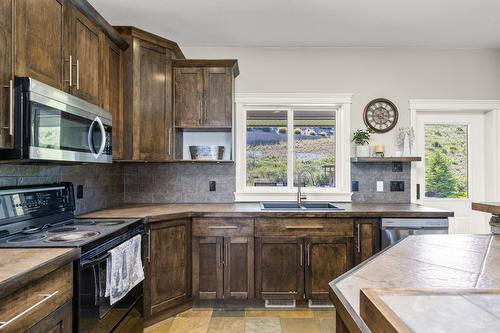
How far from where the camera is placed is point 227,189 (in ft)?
11.5

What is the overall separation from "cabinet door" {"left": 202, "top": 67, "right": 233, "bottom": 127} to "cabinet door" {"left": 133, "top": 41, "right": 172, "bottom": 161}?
0.35 metres

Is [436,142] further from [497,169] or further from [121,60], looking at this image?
[121,60]

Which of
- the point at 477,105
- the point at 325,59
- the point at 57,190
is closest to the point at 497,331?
the point at 57,190

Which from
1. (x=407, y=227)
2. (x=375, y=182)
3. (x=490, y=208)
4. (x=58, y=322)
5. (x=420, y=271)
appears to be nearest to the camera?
(x=420, y=271)

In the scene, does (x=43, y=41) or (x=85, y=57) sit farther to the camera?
(x=85, y=57)

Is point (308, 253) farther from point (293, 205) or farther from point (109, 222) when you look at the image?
point (109, 222)

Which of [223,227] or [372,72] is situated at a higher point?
[372,72]

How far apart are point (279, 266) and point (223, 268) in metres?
0.48

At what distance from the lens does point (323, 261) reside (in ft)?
9.27

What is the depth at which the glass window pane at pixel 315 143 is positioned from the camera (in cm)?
362

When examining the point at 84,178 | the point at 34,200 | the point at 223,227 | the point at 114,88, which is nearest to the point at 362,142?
the point at 223,227

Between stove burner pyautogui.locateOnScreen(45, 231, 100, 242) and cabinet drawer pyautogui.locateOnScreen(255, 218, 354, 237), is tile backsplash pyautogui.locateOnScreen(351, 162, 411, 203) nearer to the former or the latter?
cabinet drawer pyautogui.locateOnScreen(255, 218, 354, 237)

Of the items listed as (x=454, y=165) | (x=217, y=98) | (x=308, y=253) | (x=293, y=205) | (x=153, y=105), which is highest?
(x=217, y=98)

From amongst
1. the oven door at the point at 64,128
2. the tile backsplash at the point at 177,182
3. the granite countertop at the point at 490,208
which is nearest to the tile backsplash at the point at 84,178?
the tile backsplash at the point at 177,182
